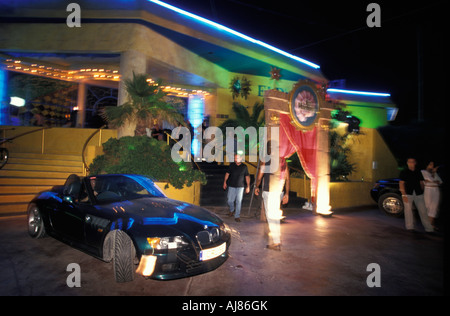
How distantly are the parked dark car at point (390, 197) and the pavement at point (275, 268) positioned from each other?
2709 millimetres

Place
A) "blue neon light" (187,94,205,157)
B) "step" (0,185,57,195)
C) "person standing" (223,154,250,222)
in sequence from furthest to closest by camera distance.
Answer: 1. "blue neon light" (187,94,205,157)
2. "step" (0,185,57,195)
3. "person standing" (223,154,250,222)

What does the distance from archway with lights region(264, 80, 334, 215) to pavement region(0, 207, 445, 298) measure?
8.02 ft

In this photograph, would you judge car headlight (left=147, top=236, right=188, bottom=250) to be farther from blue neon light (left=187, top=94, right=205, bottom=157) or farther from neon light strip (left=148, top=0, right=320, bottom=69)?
blue neon light (left=187, top=94, right=205, bottom=157)

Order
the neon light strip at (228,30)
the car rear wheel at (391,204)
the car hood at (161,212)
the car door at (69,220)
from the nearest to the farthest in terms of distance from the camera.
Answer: the car hood at (161,212), the car door at (69,220), the car rear wheel at (391,204), the neon light strip at (228,30)

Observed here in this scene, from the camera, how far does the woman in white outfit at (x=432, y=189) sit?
7.64 m

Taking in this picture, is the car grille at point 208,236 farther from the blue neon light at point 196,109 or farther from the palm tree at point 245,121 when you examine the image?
the blue neon light at point 196,109

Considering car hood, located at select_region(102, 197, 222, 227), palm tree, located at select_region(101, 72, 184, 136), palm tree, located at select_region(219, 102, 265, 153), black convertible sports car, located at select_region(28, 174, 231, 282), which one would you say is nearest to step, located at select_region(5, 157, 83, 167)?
palm tree, located at select_region(101, 72, 184, 136)

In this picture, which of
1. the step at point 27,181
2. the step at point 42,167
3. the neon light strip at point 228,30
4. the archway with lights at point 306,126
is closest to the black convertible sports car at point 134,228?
the archway with lights at point 306,126

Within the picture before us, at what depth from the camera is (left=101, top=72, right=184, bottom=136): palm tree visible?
878 cm

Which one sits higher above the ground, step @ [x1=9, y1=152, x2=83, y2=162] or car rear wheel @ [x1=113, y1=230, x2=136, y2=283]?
step @ [x1=9, y1=152, x2=83, y2=162]

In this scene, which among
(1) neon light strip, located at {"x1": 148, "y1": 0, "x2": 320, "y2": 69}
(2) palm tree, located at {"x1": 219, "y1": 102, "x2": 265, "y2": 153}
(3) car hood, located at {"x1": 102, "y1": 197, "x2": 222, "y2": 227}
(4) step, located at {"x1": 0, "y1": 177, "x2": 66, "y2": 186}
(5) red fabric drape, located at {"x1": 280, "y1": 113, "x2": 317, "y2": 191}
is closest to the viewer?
(3) car hood, located at {"x1": 102, "y1": 197, "x2": 222, "y2": 227}

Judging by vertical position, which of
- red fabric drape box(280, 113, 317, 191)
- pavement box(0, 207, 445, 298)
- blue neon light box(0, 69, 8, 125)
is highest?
blue neon light box(0, 69, 8, 125)

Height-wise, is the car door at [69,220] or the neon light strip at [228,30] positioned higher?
the neon light strip at [228,30]
